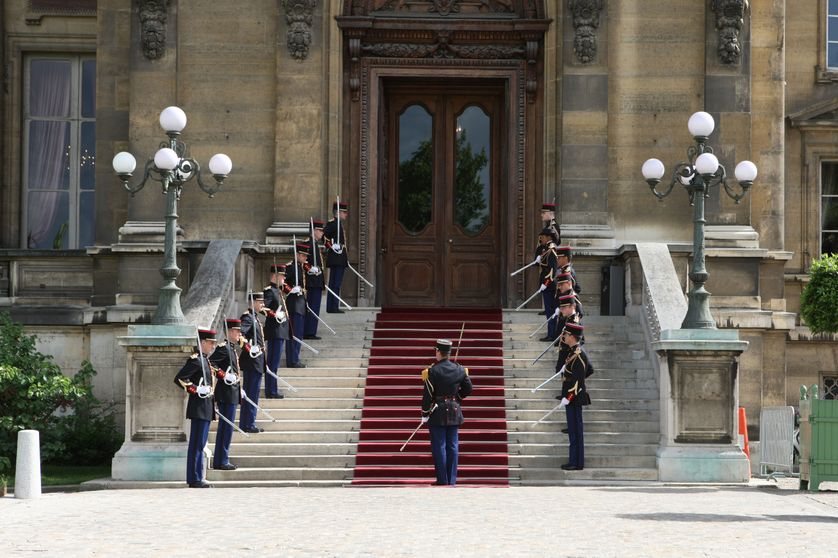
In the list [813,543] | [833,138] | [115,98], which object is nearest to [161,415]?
[115,98]

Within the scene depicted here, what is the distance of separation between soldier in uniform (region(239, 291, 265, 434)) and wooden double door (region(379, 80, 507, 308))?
636 cm

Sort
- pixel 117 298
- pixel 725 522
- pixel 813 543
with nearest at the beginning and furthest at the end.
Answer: pixel 813 543 → pixel 725 522 → pixel 117 298

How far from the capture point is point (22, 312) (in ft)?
88.5

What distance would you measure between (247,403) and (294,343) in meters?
2.08

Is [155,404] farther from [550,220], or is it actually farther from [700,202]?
[700,202]

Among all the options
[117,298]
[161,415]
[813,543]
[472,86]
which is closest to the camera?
[813,543]

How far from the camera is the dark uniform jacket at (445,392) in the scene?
2055 cm

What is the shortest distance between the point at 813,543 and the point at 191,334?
976cm

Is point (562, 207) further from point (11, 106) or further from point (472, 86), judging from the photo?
point (11, 106)

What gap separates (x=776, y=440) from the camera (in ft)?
78.4

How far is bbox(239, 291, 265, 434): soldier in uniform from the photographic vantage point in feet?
72.3

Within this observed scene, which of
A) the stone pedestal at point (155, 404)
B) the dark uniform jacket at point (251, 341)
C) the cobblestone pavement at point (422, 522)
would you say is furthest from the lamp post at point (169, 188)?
the cobblestone pavement at point (422, 522)

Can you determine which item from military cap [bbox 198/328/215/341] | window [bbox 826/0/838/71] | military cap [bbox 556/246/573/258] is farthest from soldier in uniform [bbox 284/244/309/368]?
window [bbox 826/0/838/71]

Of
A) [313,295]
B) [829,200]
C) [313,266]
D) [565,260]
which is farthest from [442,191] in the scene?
[829,200]
